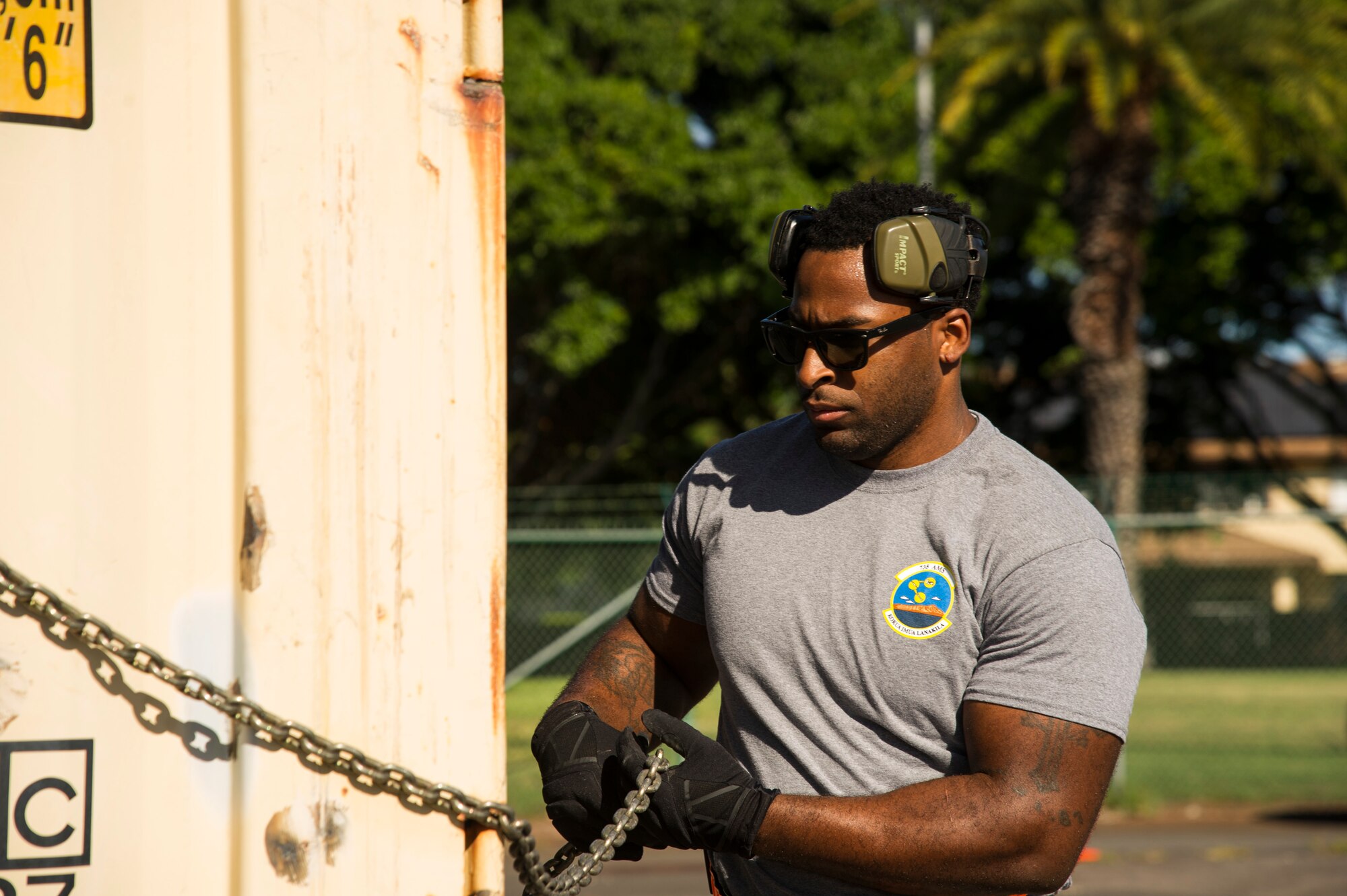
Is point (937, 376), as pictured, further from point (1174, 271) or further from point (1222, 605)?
point (1174, 271)

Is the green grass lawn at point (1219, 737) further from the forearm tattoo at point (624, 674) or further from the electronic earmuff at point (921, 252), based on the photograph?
the electronic earmuff at point (921, 252)

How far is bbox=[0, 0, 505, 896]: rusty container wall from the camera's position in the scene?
153 cm

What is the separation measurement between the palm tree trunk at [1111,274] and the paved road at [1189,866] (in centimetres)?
616

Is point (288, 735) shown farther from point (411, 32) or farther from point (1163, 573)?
point (1163, 573)

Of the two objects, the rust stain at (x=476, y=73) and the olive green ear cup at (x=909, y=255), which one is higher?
the rust stain at (x=476, y=73)

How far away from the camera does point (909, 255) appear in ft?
7.29

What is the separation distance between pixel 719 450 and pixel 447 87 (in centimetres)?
113

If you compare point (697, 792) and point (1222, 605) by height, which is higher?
point (697, 792)

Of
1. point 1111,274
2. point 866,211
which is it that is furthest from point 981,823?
point 1111,274

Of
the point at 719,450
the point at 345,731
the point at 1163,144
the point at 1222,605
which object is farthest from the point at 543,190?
the point at 345,731

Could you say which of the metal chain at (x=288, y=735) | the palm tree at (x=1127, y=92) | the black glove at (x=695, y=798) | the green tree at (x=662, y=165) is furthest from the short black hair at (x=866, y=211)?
the green tree at (x=662, y=165)

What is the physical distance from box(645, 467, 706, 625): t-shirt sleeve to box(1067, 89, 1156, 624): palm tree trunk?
1259 centimetres

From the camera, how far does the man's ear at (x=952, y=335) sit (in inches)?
92.3

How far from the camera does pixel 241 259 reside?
5.21 feet
